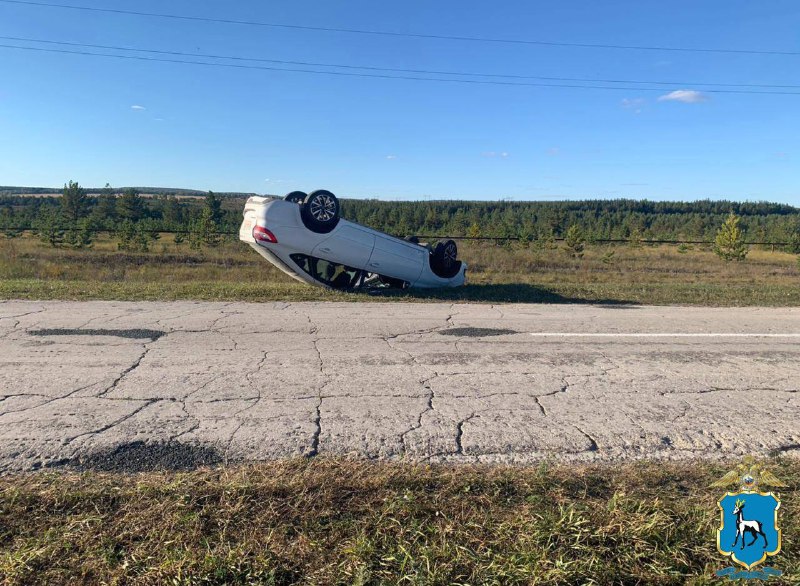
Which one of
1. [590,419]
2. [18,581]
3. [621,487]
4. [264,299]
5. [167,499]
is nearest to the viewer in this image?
[18,581]

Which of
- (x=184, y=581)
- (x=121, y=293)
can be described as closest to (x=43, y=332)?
(x=121, y=293)

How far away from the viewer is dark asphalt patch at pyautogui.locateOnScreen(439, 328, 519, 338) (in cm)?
804

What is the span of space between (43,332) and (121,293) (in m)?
3.61

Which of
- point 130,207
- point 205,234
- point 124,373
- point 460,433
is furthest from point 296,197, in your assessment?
point 130,207

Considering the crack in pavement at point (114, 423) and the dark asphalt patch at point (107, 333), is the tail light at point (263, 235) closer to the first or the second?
the dark asphalt patch at point (107, 333)

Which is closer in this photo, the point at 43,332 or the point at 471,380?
the point at 471,380

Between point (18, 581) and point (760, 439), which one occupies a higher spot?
point (760, 439)

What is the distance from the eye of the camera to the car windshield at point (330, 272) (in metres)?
11.8

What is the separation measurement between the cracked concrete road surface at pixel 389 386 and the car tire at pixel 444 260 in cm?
368

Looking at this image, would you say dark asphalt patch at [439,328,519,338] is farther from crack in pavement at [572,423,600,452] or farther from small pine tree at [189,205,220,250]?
small pine tree at [189,205,220,250]

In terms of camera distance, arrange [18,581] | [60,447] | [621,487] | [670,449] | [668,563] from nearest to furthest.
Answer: [18,581] → [668,563] → [621,487] → [60,447] → [670,449]

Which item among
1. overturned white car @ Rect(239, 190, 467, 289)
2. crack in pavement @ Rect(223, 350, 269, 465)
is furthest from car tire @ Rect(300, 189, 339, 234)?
crack in pavement @ Rect(223, 350, 269, 465)

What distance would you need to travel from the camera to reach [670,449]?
4160 millimetres

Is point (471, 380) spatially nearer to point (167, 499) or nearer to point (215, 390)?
point (215, 390)
